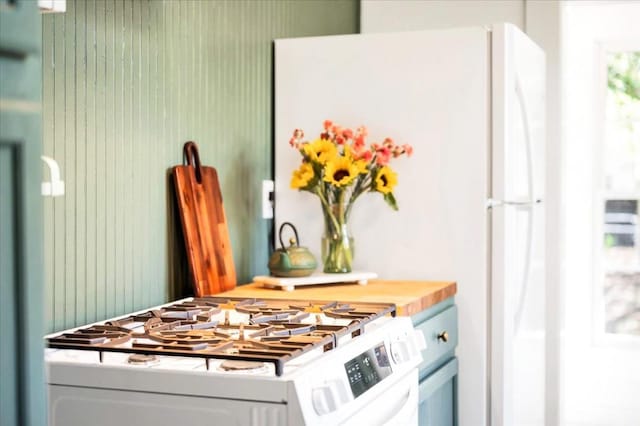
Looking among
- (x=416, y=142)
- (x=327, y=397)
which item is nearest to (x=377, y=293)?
(x=416, y=142)

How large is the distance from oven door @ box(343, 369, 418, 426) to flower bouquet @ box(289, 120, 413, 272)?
814 mm

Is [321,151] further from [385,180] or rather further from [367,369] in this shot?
[367,369]

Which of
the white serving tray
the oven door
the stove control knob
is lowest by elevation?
the oven door

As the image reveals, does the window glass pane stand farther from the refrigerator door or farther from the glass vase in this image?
the glass vase

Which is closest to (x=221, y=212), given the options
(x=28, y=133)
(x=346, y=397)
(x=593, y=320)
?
(x=346, y=397)

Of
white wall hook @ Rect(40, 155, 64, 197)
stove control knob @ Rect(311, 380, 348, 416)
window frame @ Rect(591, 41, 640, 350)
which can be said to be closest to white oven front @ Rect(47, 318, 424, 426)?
stove control knob @ Rect(311, 380, 348, 416)

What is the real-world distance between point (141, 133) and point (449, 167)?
109cm

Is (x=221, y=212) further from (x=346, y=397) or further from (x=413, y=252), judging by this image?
(x=346, y=397)

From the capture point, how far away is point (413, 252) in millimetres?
3041

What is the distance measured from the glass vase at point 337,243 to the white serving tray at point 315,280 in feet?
0.11

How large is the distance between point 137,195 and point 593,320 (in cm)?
428

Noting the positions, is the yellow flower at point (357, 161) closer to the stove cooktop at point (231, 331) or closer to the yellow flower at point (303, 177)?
the yellow flower at point (303, 177)

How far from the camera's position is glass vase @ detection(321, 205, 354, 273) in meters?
2.90

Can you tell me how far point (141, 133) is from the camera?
2.37 meters
